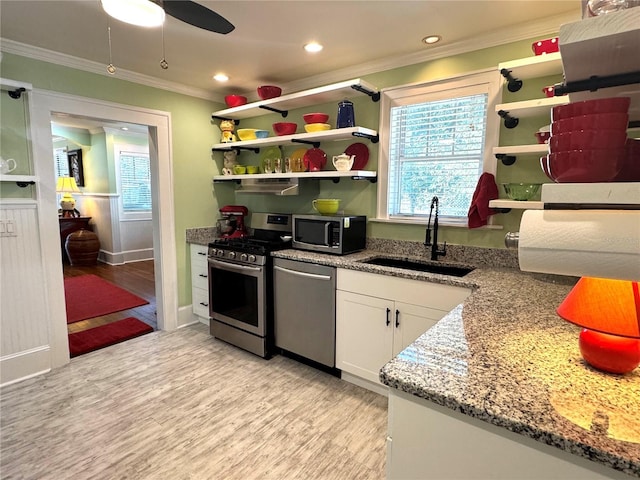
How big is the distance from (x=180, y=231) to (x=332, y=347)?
6.84 ft

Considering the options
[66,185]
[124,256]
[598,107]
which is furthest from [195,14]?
[66,185]

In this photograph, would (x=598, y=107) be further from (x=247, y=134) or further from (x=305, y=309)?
(x=247, y=134)

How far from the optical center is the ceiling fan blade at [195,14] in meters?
1.38

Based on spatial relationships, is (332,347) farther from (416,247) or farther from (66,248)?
(66,248)

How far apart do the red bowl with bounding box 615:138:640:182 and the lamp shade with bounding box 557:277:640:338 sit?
25cm

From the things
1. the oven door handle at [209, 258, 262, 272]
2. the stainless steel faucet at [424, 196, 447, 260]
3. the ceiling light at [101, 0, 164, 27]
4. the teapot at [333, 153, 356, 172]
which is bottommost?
the oven door handle at [209, 258, 262, 272]

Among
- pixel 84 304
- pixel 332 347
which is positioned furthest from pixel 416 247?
pixel 84 304

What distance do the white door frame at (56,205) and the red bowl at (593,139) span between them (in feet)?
10.9

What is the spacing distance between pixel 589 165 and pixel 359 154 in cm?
242

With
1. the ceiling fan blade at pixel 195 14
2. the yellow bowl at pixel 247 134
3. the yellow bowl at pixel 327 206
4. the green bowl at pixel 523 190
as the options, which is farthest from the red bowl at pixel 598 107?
the yellow bowl at pixel 247 134

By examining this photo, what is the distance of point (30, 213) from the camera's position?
2.68 m

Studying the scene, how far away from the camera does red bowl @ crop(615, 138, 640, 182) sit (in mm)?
739

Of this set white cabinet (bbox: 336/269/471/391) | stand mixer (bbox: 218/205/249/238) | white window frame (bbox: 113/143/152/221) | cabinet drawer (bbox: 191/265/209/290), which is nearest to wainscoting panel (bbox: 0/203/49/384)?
cabinet drawer (bbox: 191/265/209/290)

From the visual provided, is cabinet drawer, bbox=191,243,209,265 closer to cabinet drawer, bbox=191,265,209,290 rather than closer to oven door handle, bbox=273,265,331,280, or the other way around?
cabinet drawer, bbox=191,265,209,290
